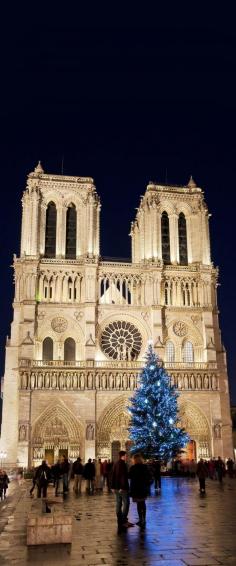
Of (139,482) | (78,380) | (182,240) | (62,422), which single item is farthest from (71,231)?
(139,482)

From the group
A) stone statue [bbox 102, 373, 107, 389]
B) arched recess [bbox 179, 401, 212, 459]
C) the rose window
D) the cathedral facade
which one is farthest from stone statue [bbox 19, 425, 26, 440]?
arched recess [bbox 179, 401, 212, 459]

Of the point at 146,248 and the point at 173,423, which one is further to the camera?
the point at 146,248

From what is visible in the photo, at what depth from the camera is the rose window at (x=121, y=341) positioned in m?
44.3

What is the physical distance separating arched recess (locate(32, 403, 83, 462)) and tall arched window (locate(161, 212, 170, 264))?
15432 millimetres

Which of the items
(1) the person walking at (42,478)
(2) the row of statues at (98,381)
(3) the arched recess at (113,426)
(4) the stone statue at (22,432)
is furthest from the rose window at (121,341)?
(1) the person walking at (42,478)

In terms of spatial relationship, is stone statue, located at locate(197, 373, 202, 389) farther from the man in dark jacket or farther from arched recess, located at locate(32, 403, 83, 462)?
the man in dark jacket

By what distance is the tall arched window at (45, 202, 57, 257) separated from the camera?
46.3m

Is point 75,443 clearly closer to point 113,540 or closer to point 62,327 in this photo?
point 62,327

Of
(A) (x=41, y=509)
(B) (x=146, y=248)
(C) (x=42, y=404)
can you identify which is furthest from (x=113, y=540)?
(B) (x=146, y=248)

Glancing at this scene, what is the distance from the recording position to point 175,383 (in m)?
42.7

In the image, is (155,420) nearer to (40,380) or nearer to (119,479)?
(40,380)

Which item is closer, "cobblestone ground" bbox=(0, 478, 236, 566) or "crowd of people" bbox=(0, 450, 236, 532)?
"cobblestone ground" bbox=(0, 478, 236, 566)

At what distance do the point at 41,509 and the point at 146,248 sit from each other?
38368mm

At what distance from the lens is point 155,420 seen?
116 ft
